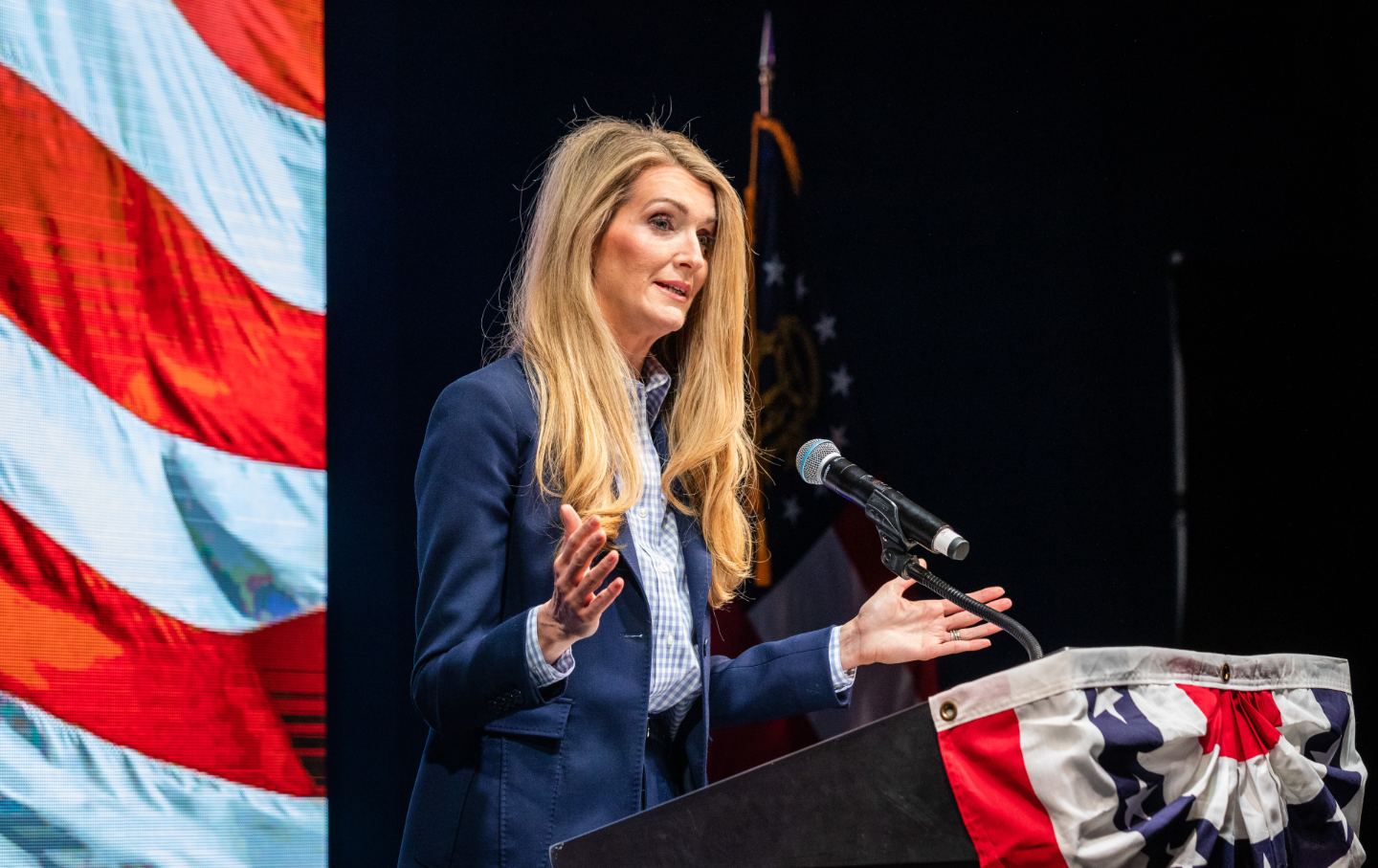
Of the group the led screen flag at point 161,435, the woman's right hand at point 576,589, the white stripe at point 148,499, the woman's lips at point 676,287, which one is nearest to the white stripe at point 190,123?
the led screen flag at point 161,435

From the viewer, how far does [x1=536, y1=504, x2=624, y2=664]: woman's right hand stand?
1403mm

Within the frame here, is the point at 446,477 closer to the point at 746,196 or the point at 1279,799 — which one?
the point at 1279,799

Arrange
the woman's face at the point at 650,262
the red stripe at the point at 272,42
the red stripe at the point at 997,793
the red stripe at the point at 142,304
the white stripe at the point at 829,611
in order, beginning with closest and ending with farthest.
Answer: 1. the red stripe at the point at 997,793
2. the woman's face at the point at 650,262
3. the red stripe at the point at 142,304
4. the red stripe at the point at 272,42
5. the white stripe at the point at 829,611

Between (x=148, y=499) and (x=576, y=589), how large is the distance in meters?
1.39

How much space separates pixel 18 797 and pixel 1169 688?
196 cm

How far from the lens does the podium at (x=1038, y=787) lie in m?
1.12

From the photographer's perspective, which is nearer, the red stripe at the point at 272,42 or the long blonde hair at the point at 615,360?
the long blonde hair at the point at 615,360

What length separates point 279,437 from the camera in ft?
8.83

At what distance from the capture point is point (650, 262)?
82.5 inches

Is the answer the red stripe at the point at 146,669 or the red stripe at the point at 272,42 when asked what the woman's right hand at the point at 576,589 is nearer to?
the red stripe at the point at 146,669

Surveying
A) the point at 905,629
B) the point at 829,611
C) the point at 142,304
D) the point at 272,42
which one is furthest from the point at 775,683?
the point at 272,42

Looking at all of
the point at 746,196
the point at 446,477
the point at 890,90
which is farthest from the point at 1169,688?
the point at 890,90

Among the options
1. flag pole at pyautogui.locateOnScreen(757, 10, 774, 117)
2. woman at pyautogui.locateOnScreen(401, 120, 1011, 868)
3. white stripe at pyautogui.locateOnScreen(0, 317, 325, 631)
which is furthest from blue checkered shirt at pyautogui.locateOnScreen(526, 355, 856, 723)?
flag pole at pyautogui.locateOnScreen(757, 10, 774, 117)

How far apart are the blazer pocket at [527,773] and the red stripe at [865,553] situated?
1.95 metres
